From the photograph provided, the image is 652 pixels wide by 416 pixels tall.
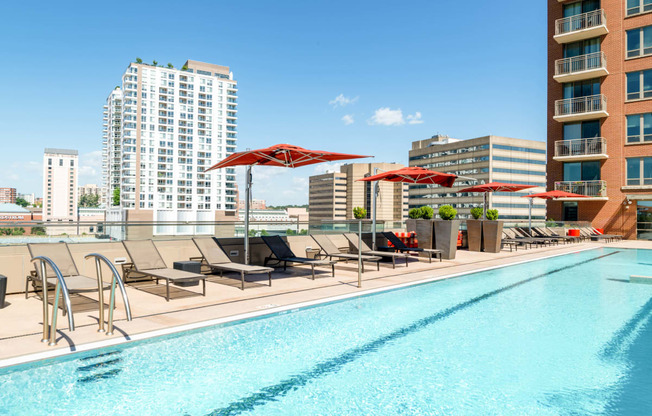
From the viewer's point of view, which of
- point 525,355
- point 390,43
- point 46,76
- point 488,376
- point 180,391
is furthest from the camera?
point 46,76

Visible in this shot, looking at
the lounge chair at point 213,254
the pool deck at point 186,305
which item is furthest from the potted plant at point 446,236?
the lounge chair at point 213,254

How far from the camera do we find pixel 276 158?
9844 millimetres

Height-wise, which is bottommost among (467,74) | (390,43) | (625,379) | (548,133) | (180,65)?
(625,379)

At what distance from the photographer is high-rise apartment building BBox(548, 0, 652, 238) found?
27156mm

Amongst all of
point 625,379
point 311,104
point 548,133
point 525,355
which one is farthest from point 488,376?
point 311,104

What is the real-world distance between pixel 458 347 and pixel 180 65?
14159 cm

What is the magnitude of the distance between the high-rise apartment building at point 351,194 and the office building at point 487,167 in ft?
95.7

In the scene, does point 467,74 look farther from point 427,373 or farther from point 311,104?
point 427,373

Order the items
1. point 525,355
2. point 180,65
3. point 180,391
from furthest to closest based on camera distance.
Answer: point 180,65
point 525,355
point 180,391

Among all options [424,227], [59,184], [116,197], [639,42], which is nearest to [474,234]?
[424,227]

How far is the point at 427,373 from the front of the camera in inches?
175

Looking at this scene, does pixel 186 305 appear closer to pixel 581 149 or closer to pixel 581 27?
pixel 581 149

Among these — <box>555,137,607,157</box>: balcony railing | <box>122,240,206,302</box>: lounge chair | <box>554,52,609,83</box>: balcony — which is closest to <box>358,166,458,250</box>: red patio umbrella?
<box>122,240,206,302</box>: lounge chair

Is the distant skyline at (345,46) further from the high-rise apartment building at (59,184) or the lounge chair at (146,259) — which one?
the high-rise apartment building at (59,184)
